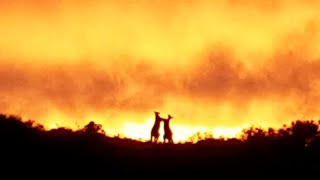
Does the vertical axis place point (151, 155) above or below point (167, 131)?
below

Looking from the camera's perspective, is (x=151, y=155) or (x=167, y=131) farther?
(x=167, y=131)

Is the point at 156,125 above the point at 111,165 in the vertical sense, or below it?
above

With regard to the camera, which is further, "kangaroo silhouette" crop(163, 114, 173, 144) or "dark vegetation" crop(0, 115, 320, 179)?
"kangaroo silhouette" crop(163, 114, 173, 144)

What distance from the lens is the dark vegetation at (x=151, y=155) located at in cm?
3747

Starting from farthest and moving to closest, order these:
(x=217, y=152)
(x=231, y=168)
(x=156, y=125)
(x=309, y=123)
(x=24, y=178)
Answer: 1. (x=156, y=125)
2. (x=309, y=123)
3. (x=217, y=152)
4. (x=231, y=168)
5. (x=24, y=178)

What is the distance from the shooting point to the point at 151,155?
133 feet

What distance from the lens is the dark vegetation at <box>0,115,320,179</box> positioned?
3747cm

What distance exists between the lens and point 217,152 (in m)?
41.3

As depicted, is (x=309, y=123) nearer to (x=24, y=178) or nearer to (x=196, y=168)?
(x=196, y=168)

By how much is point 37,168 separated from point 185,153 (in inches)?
304

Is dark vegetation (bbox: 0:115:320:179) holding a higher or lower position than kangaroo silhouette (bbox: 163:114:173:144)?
lower

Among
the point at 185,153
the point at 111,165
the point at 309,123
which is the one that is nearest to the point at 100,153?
the point at 111,165

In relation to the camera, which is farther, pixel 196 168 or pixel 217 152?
pixel 217 152

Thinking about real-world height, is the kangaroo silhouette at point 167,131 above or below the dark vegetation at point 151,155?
above
